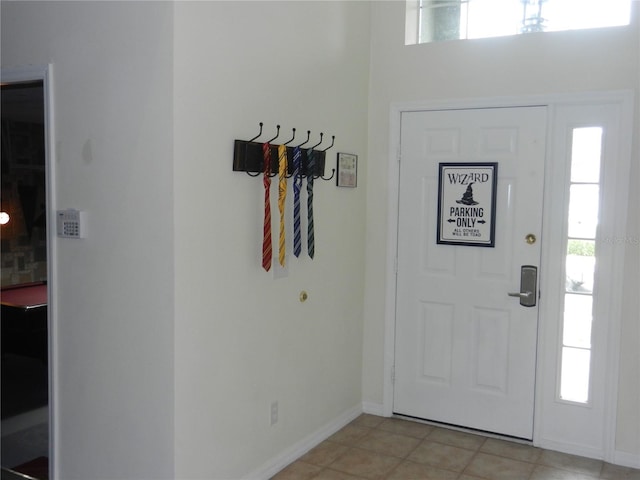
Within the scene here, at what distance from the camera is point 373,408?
4.09 meters

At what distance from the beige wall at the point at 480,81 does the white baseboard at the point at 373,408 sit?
0.09ft

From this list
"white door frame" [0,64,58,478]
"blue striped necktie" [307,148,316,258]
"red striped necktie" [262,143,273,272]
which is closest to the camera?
"white door frame" [0,64,58,478]

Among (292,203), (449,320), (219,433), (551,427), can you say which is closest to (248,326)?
(219,433)

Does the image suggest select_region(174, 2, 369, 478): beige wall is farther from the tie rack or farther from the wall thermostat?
the wall thermostat

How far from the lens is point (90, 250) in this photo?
2641 millimetres

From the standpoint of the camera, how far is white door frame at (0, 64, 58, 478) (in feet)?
8.81

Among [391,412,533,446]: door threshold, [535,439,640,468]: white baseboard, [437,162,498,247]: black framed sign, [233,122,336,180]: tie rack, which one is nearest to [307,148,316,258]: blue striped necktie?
[233,122,336,180]: tie rack

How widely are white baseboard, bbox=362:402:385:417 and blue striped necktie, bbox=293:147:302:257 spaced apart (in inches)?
56.5

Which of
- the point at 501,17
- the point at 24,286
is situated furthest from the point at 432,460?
the point at 24,286

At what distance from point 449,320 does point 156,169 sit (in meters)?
2.15

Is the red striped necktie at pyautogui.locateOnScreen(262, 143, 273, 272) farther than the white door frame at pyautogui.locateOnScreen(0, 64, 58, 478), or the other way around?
the red striped necktie at pyautogui.locateOnScreen(262, 143, 273, 272)

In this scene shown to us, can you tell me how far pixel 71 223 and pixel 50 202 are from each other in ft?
0.56

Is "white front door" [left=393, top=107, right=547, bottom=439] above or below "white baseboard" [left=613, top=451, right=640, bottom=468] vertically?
above

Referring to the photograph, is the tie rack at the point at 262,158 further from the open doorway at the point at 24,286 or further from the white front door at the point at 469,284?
the open doorway at the point at 24,286
